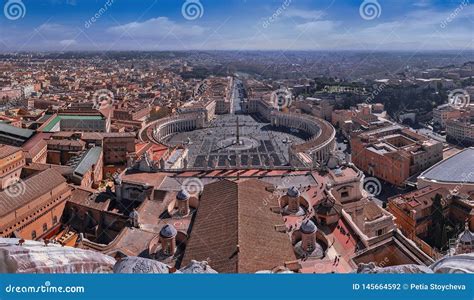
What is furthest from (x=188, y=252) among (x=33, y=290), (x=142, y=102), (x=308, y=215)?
(x=142, y=102)

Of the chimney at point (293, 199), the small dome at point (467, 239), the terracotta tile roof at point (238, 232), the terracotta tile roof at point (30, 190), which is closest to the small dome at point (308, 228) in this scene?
the terracotta tile roof at point (238, 232)

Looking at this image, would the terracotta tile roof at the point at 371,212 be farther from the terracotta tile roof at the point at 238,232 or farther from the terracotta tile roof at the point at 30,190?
the terracotta tile roof at the point at 30,190

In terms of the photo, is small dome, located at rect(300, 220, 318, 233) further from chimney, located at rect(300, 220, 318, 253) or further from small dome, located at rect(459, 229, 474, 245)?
small dome, located at rect(459, 229, 474, 245)

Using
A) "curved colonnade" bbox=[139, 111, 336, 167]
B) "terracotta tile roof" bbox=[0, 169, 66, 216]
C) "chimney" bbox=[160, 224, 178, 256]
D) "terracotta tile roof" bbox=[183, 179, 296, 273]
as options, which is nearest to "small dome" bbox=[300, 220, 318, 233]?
"terracotta tile roof" bbox=[183, 179, 296, 273]

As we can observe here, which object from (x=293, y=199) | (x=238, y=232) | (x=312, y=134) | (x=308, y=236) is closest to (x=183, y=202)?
(x=293, y=199)

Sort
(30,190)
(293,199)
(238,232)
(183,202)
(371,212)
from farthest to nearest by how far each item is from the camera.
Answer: (30,190), (371,212), (183,202), (293,199), (238,232)

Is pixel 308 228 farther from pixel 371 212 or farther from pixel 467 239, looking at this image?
pixel 467 239
